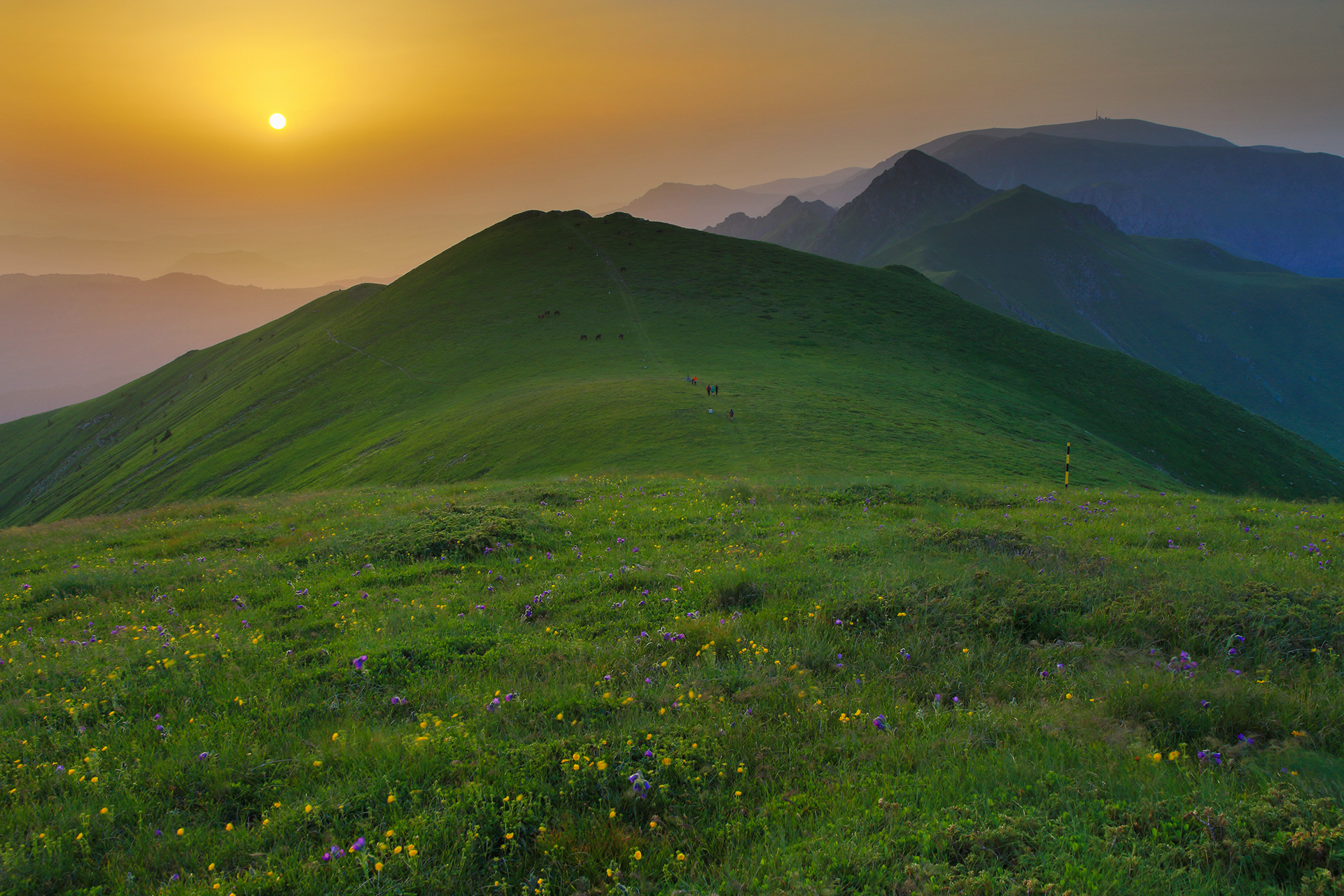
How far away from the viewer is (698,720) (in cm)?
591

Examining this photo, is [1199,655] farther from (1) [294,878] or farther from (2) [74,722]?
(2) [74,722]

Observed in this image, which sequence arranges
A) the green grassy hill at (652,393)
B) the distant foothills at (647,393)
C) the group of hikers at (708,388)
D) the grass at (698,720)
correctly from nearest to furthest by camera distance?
the grass at (698,720)
the green grassy hill at (652,393)
the distant foothills at (647,393)
the group of hikers at (708,388)

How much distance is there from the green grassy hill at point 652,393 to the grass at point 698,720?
1950cm

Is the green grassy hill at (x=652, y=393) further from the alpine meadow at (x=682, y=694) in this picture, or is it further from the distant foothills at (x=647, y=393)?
the alpine meadow at (x=682, y=694)

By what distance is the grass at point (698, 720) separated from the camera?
14.3 ft

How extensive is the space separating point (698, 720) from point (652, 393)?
41.8 m

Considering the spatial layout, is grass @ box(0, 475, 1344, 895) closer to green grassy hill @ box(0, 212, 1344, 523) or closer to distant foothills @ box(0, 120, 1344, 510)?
distant foothills @ box(0, 120, 1344, 510)

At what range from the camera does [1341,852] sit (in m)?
3.95

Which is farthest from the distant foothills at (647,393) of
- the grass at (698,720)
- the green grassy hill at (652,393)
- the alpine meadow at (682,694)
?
the grass at (698,720)

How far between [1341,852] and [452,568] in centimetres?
1133

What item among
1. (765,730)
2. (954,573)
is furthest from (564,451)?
(765,730)

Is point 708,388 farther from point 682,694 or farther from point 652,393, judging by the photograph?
point 682,694

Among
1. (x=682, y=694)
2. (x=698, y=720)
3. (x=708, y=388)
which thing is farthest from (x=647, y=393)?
(x=698, y=720)

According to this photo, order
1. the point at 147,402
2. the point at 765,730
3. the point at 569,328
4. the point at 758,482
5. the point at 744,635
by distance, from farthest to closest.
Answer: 1. the point at 147,402
2. the point at 569,328
3. the point at 758,482
4. the point at 744,635
5. the point at 765,730
